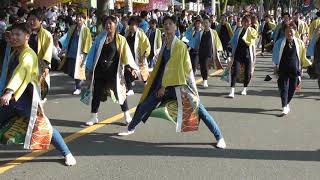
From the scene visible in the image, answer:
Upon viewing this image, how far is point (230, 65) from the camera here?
→ 11.1 metres

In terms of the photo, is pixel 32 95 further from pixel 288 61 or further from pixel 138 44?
pixel 138 44

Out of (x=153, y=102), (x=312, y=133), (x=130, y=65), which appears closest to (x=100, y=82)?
(x=130, y=65)

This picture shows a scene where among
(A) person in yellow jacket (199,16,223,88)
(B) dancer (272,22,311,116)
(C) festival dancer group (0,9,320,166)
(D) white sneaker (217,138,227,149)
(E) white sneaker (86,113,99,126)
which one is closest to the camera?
(C) festival dancer group (0,9,320,166)

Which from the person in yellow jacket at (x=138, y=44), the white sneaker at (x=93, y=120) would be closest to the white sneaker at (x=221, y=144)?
the white sneaker at (x=93, y=120)

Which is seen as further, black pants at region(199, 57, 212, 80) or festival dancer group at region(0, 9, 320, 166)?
black pants at region(199, 57, 212, 80)

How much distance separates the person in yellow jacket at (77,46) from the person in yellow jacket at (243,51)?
2.82 metres

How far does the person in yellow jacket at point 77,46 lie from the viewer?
10.7m

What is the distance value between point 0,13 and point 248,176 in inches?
494

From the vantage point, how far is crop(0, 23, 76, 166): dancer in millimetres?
5352

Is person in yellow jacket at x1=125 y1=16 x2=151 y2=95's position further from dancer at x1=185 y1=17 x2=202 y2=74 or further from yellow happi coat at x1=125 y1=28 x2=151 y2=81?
dancer at x1=185 y1=17 x2=202 y2=74

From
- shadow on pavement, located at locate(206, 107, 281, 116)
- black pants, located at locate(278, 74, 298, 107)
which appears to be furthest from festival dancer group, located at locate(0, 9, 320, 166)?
shadow on pavement, located at locate(206, 107, 281, 116)

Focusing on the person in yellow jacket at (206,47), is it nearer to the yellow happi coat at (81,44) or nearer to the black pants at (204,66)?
the black pants at (204,66)

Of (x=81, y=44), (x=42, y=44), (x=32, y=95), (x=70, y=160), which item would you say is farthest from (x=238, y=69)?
(x=32, y=95)

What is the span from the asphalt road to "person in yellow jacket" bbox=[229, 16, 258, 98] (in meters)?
1.41
